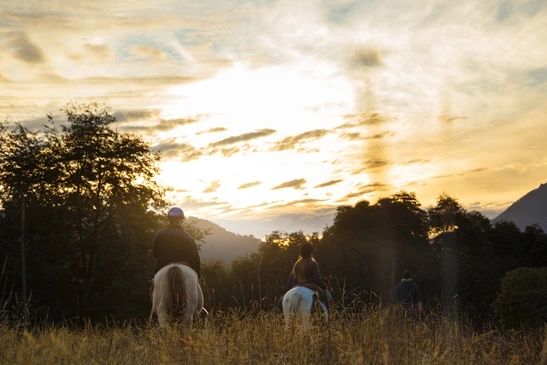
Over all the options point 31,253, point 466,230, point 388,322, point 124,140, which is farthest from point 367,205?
point 388,322

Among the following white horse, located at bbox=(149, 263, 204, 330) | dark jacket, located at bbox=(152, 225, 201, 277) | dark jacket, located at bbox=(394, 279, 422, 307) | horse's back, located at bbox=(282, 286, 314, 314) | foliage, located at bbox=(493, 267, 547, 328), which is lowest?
foliage, located at bbox=(493, 267, 547, 328)

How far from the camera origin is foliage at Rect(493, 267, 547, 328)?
2684cm

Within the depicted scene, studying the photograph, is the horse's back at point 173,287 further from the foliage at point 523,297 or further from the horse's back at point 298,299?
the foliage at point 523,297

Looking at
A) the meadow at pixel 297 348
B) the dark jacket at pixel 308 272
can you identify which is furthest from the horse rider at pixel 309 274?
the meadow at pixel 297 348

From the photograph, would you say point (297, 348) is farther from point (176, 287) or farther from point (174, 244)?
point (174, 244)

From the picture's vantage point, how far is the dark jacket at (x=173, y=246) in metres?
10.6

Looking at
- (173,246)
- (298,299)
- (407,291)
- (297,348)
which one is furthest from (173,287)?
(407,291)

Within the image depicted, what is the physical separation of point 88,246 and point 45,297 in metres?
3.59

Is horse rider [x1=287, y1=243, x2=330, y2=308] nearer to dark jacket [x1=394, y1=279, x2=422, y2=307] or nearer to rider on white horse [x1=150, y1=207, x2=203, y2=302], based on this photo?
rider on white horse [x1=150, y1=207, x2=203, y2=302]

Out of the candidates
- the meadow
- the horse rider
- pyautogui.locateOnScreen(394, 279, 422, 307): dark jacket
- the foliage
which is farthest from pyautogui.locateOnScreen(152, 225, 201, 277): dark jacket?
the foliage

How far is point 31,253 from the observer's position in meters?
36.8

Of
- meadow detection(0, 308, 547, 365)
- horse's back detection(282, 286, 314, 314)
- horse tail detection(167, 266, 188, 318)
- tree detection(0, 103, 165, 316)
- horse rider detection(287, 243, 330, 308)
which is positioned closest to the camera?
meadow detection(0, 308, 547, 365)

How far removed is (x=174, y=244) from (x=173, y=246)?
0.04m

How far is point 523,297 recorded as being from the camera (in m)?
27.2
